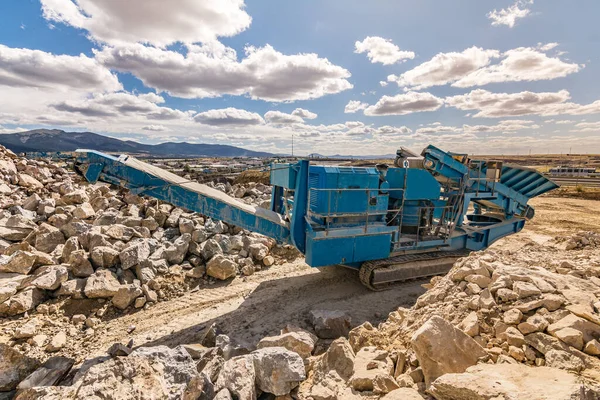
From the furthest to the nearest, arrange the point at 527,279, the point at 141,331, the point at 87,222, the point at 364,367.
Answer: the point at 87,222 → the point at 141,331 → the point at 527,279 → the point at 364,367

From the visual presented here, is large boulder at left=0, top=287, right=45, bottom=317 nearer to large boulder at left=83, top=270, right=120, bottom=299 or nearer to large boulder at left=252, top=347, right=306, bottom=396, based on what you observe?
large boulder at left=83, top=270, right=120, bottom=299

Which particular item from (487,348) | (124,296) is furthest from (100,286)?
(487,348)

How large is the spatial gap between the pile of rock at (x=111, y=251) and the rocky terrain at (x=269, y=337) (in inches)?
1.1

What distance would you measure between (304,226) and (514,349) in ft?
12.2

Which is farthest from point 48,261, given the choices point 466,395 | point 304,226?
point 466,395

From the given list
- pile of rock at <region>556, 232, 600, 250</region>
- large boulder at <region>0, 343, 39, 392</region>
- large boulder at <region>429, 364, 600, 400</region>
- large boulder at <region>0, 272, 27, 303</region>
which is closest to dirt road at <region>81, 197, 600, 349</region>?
large boulder at <region>0, 343, 39, 392</region>

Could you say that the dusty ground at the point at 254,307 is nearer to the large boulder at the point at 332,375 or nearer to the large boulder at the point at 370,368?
the large boulder at the point at 332,375

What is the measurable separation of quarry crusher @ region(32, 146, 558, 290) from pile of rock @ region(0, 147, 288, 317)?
1.53m

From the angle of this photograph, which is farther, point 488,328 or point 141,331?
point 141,331

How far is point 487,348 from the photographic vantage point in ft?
9.57

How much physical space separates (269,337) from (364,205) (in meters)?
3.20

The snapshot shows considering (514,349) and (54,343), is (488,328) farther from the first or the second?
(54,343)

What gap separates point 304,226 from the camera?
5.85 metres

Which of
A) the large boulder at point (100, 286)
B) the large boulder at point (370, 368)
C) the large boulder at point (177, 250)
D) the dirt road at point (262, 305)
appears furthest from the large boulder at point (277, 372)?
the large boulder at point (177, 250)
